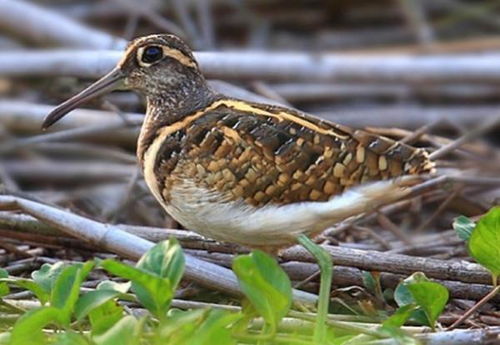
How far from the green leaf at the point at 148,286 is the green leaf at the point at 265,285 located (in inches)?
7.0

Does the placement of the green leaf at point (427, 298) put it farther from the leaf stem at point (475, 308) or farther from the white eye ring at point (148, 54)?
the white eye ring at point (148, 54)

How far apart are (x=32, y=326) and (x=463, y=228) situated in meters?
1.21

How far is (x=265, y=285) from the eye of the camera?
3.34m

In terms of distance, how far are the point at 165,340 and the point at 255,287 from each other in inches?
9.8

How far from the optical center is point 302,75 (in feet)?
20.5

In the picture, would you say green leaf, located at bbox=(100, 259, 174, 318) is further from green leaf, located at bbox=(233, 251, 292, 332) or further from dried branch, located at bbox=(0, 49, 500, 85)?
dried branch, located at bbox=(0, 49, 500, 85)

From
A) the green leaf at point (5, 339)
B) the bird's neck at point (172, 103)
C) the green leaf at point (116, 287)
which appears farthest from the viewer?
the bird's neck at point (172, 103)

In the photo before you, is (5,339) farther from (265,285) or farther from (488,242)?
(488,242)

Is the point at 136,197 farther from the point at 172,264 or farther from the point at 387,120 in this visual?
the point at 387,120

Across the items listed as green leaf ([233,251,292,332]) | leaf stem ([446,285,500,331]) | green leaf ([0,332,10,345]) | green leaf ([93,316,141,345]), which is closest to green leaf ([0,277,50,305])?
green leaf ([0,332,10,345])

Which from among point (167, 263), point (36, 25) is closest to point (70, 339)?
A: point (167, 263)

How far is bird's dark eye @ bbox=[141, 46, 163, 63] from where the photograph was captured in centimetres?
415

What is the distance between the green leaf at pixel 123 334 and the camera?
318 centimetres

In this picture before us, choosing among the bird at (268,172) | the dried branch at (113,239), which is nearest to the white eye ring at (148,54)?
the bird at (268,172)
